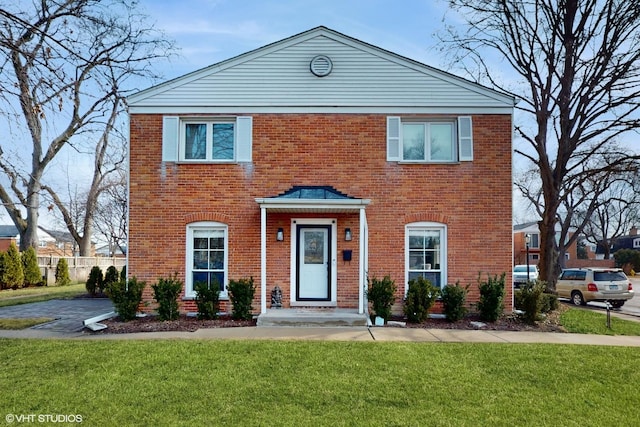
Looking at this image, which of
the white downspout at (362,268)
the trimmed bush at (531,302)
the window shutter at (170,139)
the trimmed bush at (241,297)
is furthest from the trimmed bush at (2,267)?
the trimmed bush at (531,302)

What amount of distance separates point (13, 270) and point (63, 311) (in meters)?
11.2

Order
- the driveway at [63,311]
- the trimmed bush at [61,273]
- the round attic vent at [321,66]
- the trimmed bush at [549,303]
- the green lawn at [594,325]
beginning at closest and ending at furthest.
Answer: the driveway at [63,311], the green lawn at [594,325], the round attic vent at [321,66], the trimmed bush at [549,303], the trimmed bush at [61,273]

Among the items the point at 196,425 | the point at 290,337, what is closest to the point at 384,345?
the point at 290,337

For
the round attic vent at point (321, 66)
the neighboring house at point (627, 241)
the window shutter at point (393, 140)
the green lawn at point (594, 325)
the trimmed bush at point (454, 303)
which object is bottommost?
the green lawn at point (594, 325)

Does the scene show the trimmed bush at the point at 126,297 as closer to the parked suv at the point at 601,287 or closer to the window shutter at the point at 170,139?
the window shutter at the point at 170,139

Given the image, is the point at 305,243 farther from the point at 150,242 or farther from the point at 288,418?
the point at 288,418

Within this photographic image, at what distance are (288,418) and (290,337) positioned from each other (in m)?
3.62

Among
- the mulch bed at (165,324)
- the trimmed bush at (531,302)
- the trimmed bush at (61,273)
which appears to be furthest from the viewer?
the trimmed bush at (61,273)

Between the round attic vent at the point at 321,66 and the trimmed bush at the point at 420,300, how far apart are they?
5739 millimetres

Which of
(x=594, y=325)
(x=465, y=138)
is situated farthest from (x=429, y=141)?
(x=594, y=325)

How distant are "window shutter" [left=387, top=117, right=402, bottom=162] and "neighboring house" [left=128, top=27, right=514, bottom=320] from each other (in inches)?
1.4

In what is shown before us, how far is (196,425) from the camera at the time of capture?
15.1 ft

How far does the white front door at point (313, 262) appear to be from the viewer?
1119cm

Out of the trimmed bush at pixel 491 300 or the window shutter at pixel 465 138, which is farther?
the window shutter at pixel 465 138
